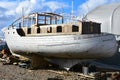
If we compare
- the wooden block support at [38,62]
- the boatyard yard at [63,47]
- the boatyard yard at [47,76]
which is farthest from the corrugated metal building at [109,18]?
the boatyard yard at [47,76]

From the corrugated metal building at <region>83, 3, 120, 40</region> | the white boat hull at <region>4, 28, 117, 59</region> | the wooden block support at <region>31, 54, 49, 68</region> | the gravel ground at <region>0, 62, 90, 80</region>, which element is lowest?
the gravel ground at <region>0, 62, 90, 80</region>

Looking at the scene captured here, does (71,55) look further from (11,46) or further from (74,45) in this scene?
(11,46)

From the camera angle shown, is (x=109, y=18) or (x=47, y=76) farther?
(x=109, y=18)

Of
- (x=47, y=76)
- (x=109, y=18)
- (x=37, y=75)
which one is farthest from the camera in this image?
(x=109, y=18)

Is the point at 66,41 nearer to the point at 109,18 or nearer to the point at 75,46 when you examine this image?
the point at 75,46

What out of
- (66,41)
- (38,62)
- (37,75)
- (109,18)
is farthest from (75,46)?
(109,18)

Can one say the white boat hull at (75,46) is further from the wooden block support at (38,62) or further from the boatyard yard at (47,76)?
the boatyard yard at (47,76)

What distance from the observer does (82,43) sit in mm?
16703

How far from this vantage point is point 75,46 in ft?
55.5

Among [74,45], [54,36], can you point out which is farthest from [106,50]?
[54,36]

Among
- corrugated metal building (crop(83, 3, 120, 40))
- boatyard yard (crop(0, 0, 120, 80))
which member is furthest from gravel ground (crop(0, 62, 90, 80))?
corrugated metal building (crop(83, 3, 120, 40))

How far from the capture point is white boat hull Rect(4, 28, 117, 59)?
653 inches

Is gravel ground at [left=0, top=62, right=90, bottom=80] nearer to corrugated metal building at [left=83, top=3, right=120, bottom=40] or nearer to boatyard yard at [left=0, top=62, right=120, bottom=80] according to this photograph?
boatyard yard at [left=0, top=62, right=120, bottom=80]

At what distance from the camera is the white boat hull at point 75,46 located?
54.4ft
